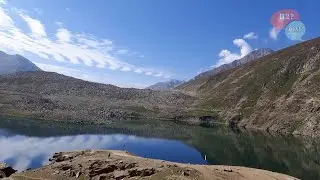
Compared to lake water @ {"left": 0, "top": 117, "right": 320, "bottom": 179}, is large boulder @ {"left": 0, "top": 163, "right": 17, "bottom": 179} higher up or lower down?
lower down

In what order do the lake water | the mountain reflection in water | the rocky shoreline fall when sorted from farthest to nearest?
1. the lake water
2. the mountain reflection in water
3. the rocky shoreline

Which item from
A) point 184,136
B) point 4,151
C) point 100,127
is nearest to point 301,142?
point 184,136

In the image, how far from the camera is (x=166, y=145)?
429 ft

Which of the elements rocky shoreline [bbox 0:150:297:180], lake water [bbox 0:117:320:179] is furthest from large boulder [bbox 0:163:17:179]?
lake water [bbox 0:117:320:179]

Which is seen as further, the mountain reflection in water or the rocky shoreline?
the mountain reflection in water

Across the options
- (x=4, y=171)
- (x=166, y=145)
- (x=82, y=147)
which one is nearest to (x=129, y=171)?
(x=4, y=171)

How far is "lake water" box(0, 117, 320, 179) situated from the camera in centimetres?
9756

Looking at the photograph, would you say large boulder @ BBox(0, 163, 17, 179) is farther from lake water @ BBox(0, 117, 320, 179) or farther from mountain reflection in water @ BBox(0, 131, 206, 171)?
mountain reflection in water @ BBox(0, 131, 206, 171)

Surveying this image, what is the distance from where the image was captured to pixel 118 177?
169ft

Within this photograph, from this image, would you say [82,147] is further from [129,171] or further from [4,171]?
[129,171]

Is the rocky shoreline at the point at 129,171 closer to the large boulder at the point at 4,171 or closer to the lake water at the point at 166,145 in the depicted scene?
the large boulder at the point at 4,171

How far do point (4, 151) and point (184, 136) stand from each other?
260 ft

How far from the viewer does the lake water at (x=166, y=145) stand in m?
97.6

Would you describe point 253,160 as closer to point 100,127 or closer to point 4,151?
point 4,151
